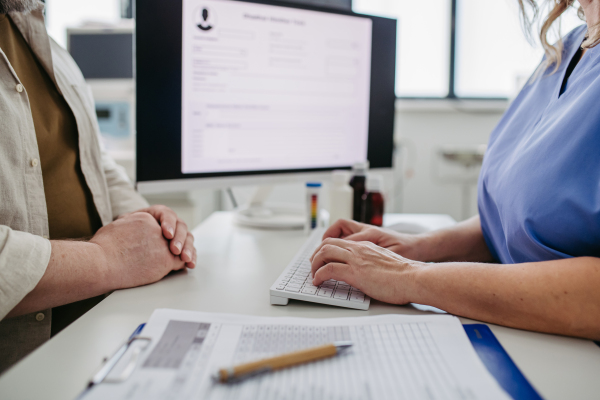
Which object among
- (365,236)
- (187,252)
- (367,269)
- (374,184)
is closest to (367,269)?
(367,269)

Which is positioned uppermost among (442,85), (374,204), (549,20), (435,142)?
(442,85)

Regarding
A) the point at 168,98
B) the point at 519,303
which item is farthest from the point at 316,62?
the point at 519,303

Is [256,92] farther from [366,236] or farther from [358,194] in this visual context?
[366,236]

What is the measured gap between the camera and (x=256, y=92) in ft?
3.25

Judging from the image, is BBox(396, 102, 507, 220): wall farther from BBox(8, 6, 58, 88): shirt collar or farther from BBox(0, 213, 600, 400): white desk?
BBox(8, 6, 58, 88): shirt collar

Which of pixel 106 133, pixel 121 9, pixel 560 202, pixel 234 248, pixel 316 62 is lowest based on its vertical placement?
pixel 234 248

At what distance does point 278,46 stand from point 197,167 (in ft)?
1.12

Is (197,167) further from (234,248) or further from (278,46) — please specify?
(278,46)

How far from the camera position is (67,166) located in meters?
0.76

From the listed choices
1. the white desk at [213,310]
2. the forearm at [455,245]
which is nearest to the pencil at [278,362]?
the white desk at [213,310]

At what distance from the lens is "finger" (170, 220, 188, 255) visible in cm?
67

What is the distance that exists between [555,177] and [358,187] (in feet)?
1.66

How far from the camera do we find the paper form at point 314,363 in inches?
13.6

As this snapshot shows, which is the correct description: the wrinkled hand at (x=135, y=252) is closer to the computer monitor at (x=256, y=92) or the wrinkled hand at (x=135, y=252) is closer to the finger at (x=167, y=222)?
the finger at (x=167, y=222)
